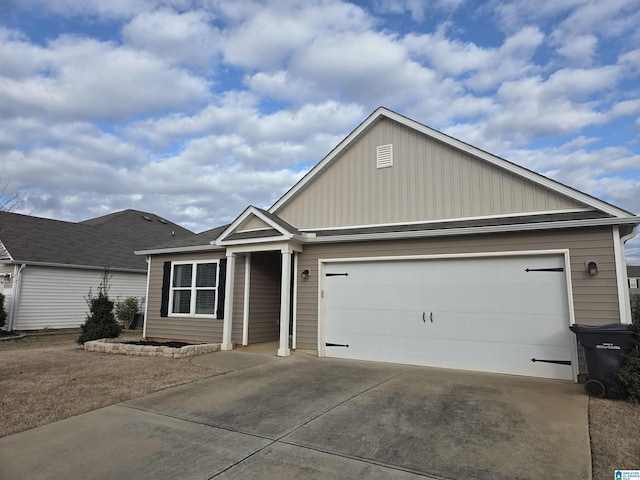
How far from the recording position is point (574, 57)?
30.5 feet

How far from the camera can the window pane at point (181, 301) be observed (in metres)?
11.2

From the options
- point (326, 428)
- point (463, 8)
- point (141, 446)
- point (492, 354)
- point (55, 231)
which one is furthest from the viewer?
point (55, 231)

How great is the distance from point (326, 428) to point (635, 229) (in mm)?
6397

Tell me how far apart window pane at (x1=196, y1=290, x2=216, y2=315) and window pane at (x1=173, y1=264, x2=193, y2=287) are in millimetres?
583

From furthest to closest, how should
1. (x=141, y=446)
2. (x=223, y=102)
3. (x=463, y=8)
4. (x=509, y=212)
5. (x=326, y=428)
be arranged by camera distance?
1. (x=223, y=102)
2. (x=463, y=8)
3. (x=509, y=212)
4. (x=326, y=428)
5. (x=141, y=446)

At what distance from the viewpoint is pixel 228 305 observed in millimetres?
9906

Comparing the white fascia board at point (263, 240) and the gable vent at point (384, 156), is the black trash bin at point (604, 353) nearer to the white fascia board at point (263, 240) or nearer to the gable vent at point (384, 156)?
the gable vent at point (384, 156)

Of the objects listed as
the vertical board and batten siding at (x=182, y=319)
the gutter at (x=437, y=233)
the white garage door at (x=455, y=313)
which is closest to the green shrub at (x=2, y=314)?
the vertical board and batten siding at (x=182, y=319)

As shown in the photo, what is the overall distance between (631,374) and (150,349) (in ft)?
30.1

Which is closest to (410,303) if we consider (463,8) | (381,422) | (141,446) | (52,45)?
(381,422)

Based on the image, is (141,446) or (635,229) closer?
(141,446)

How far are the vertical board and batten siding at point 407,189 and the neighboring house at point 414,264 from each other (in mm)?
28

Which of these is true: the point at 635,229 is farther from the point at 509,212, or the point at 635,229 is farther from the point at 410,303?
the point at 410,303

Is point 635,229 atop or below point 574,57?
below
